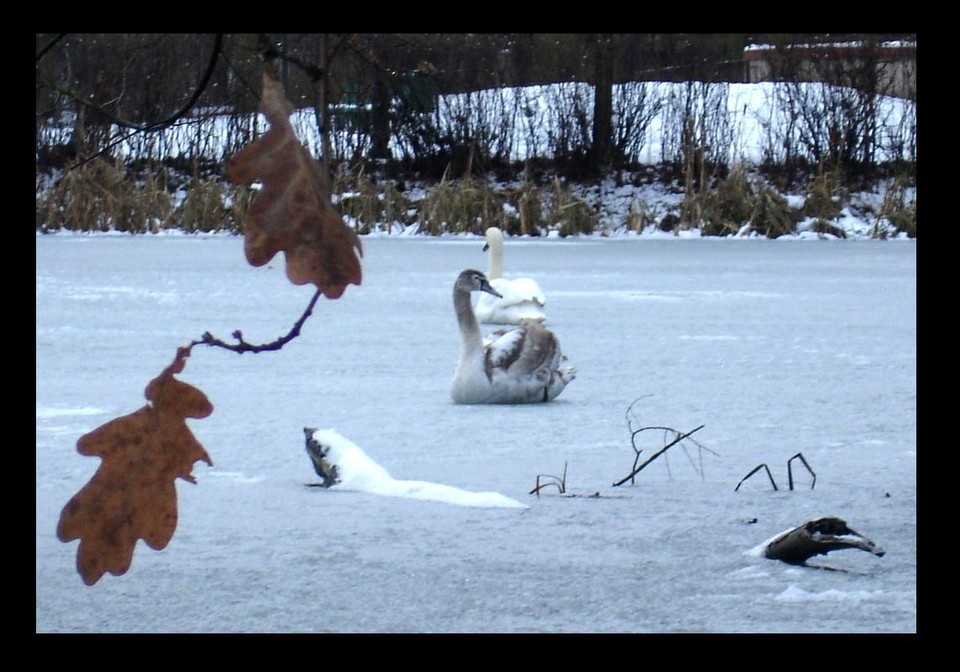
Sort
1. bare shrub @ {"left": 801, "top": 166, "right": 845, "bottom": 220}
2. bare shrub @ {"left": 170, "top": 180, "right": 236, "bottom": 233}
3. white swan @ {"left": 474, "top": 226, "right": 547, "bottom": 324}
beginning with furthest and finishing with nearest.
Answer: bare shrub @ {"left": 801, "top": 166, "right": 845, "bottom": 220} → bare shrub @ {"left": 170, "top": 180, "right": 236, "bottom": 233} → white swan @ {"left": 474, "top": 226, "right": 547, "bottom": 324}

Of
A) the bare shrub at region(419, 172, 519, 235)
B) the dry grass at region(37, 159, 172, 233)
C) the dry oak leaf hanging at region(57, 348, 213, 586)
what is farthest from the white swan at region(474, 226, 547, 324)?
the dry oak leaf hanging at region(57, 348, 213, 586)

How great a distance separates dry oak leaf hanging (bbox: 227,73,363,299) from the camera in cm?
39

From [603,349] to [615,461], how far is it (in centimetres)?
271

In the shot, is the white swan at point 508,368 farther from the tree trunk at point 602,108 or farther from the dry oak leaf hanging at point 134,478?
the tree trunk at point 602,108

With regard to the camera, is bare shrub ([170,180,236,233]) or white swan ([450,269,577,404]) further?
bare shrub ([170,180,236,233])

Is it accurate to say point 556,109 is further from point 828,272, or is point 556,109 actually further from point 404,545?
point 404,545

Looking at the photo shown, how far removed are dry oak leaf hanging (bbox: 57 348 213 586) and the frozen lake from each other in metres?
0.08

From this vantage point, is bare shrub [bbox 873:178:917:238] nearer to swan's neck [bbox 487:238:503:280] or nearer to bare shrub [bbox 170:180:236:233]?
swan's neck [bbox 487:238:503:280]

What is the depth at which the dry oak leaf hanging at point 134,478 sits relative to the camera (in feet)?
1.46

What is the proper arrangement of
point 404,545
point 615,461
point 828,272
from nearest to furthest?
1. point 404,545
2. point 615,461
3. point 828,272

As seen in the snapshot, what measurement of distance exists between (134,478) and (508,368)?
16.7 ft

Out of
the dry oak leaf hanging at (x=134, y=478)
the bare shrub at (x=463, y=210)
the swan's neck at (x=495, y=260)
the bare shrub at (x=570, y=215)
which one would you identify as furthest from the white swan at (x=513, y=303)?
the dry oak leaf hanging at (x=134, y=478)

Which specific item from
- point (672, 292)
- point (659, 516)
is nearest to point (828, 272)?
point (672, 292)

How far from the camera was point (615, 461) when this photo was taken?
4.52 m
